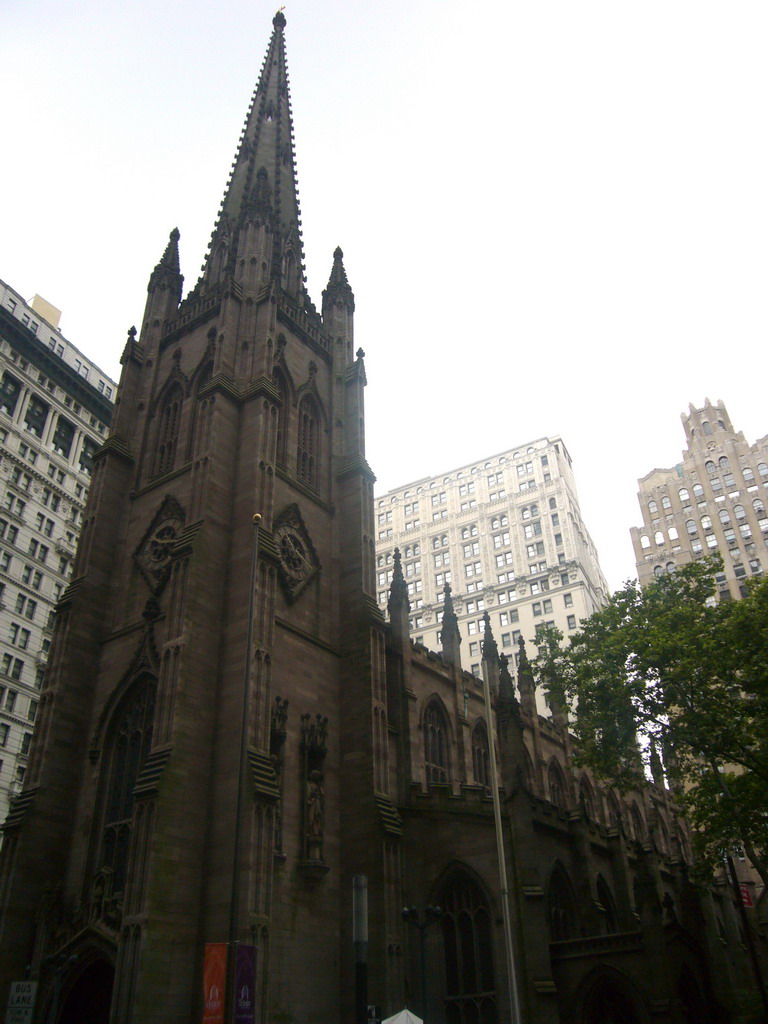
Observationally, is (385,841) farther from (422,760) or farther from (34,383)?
(34,383)

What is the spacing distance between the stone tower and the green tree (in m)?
8.57

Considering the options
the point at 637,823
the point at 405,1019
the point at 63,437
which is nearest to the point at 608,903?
the point at 405,1019

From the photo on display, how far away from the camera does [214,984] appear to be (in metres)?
19.6

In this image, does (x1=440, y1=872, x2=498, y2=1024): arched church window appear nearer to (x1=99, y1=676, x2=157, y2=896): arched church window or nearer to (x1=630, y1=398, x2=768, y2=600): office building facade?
(x1=99, y1=676, x2=157, y2=896): arched church window

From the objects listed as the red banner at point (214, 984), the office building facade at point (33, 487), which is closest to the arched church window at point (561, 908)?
the red banner at point (214, 984)

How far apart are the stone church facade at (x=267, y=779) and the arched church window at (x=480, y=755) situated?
99.3 inches

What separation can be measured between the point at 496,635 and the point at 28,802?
54815mm

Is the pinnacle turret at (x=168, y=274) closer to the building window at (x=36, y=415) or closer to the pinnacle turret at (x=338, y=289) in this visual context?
the pinnacle turret at (x=338, y=289)

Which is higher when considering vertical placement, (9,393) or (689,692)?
(9,393)

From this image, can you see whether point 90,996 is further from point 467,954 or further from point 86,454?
point 86,454

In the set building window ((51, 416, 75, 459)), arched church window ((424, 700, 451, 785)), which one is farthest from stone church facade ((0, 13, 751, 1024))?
building window ((51, 416, 75, 459))

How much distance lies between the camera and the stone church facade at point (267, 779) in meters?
24.2

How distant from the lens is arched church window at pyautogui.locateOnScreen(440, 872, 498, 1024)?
26.8 meters

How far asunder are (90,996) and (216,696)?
9.20 metres
